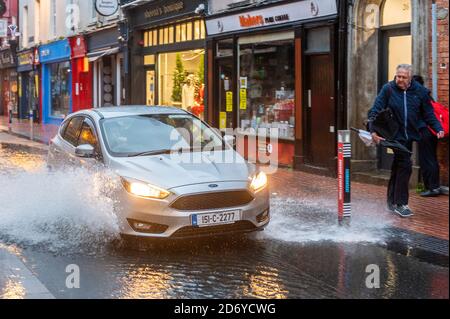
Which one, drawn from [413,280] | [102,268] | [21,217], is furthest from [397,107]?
[21,217]

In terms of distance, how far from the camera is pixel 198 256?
6922 millimetres

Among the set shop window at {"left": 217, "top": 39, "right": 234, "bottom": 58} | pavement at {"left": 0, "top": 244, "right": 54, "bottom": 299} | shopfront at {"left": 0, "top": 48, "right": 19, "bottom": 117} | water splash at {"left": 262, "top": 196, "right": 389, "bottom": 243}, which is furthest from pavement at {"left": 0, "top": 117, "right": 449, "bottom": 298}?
shopfront at {"left": 0, "top": 48, "right": 19, "bottom": 117}

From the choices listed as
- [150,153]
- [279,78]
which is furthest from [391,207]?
[279,78]

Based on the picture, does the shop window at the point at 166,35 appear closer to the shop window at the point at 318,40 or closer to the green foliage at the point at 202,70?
the green foliage at the point at 202,70

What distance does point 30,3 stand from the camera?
36.7 m

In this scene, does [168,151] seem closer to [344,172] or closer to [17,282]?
[344,172]

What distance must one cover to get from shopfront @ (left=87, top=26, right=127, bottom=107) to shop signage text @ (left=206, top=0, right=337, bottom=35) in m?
7.62

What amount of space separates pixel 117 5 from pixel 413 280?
65.4 feet

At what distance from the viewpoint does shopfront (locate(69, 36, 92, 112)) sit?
93.5ft

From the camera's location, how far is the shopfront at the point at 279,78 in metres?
13.6

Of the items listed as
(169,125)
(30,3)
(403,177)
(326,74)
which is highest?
(30,3)

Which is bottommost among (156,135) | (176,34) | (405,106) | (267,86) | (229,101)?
(156,135)

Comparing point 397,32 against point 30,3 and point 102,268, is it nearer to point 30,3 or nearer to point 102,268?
point 102,268

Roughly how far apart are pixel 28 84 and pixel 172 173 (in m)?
34.9
